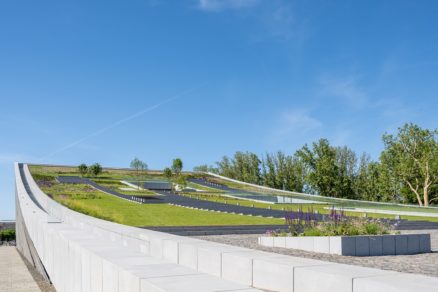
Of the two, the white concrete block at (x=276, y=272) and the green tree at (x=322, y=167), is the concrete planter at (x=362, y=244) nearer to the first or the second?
the white concrete block at (x=276, y=272)

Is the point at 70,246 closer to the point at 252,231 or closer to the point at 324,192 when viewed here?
the point at 252,231

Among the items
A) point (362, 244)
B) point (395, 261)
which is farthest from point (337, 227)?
point (395, 261)

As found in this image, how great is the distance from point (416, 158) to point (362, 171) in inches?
624

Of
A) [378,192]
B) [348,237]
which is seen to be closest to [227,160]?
[378,192]

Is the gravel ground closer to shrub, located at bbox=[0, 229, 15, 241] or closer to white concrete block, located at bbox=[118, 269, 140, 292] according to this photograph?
white concrete block, located at bbox=[118, 269, 140, 292]

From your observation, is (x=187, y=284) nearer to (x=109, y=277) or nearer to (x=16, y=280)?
(x=109, y=277)

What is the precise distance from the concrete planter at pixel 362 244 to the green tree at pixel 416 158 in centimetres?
4391

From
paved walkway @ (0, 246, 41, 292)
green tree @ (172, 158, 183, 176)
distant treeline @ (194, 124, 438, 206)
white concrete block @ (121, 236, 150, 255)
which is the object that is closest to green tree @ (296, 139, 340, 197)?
distant treeline @ (194, 124, 438, 206)

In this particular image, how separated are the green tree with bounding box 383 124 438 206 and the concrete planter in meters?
43.9

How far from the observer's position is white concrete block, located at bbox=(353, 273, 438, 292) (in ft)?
12.3

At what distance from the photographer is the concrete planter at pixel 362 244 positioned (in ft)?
39.7

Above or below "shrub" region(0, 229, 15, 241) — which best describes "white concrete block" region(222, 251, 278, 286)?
above

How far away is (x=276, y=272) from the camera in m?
5.37

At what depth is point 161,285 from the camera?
4316 mm
